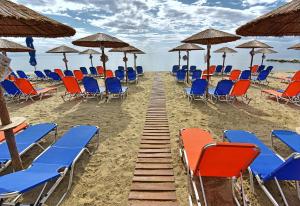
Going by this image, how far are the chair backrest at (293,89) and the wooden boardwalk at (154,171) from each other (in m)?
5.33

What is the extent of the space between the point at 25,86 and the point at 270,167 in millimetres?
9238

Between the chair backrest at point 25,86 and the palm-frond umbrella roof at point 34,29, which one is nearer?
the palm-frond umbrella roof at point 34,29

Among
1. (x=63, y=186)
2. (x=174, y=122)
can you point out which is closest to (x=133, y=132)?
(x=174, y=122)

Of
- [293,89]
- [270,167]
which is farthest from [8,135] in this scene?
[293,89]

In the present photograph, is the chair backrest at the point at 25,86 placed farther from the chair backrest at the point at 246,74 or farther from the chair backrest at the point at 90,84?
the chair backrest at the point at 246,74

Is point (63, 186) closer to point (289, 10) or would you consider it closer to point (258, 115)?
point (289, 10)

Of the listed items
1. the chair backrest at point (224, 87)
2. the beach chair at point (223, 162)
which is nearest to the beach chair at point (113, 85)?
the chair backrest at point (224, 87)

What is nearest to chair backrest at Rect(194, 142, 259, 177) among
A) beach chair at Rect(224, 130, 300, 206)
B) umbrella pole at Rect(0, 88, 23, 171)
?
beach chair at Rect(224, 130, 300, 206)

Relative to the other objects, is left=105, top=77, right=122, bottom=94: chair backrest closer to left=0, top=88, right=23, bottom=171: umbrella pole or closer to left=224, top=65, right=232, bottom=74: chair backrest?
left=0, top=88, right=23, bottom=171: umbrella pole

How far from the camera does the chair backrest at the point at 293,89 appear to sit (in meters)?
7.21

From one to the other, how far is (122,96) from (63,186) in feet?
20.9

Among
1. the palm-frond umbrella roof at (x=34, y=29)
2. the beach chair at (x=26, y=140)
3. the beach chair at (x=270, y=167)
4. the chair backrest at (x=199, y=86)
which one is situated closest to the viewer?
the beach chair at (x=270, y=167)

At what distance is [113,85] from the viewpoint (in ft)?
27.6

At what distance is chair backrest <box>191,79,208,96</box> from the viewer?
25.0ft
